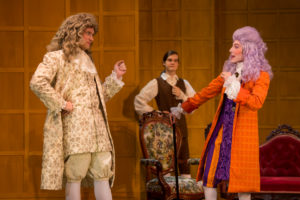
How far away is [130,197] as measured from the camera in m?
4.96

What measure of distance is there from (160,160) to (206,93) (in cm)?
124

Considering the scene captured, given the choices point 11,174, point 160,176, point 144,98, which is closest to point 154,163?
point 160,176

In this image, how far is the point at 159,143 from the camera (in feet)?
16.4

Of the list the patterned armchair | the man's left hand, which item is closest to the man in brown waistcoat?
the patterned armchair

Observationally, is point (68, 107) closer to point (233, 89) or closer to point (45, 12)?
point (233, 89)

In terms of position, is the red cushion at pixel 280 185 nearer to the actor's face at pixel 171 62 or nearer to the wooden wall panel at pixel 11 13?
the actor's face at pixel 171 62

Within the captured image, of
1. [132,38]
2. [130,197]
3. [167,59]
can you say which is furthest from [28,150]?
[167,59]

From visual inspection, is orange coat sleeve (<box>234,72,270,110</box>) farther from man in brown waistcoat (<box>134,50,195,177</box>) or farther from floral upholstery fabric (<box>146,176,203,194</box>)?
man in brown waistcoat (<box>134,50,195,177</box>)

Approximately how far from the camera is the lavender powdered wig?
361cm

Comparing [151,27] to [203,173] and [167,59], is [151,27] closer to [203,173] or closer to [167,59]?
[167,59]

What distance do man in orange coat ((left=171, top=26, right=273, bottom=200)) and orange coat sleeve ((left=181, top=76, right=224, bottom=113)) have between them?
15 centimetres

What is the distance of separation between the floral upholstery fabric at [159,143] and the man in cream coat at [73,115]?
87cm

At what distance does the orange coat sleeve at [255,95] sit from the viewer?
137 inches

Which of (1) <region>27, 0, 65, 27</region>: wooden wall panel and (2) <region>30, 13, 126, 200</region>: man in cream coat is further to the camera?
(1) <region>27, 0, 65, 27</region>: wooden wall panel
